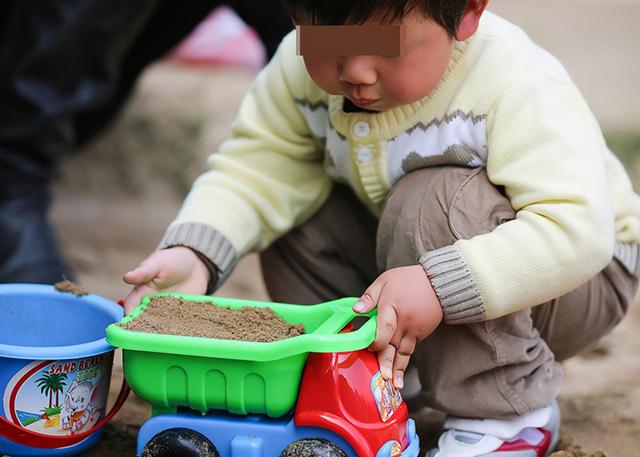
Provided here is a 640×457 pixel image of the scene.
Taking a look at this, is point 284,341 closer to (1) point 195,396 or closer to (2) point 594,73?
(1) point 195,396

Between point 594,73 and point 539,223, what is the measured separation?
3106 mm

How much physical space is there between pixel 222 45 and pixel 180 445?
282 cm

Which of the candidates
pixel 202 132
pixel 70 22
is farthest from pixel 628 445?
pixel 202 132

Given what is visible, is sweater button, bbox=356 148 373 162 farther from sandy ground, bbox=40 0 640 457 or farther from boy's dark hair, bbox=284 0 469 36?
sandy ground, bbox=40 0 640 457

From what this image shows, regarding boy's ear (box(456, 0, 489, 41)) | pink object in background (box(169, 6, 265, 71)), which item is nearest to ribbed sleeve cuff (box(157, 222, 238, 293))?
boy's ear (box(456, 0, 489, 41))

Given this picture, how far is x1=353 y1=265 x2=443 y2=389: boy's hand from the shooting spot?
1.25 meters

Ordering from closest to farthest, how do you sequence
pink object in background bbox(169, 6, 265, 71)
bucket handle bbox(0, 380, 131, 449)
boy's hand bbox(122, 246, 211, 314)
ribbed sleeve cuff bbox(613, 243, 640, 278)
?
1. bucket handle bbox(0, 380, 131, 449)
2. boy's hand bbox(122, 246, 211, 314)
3. ribbed sleeve cuff bbox(613, 243, 640, 278)
4. pink object in background bbox(169, 6, 265, 71)

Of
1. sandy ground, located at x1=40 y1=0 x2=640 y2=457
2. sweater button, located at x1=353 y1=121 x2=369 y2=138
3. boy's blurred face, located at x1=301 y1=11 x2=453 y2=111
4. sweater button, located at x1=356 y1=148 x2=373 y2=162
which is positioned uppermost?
boy's blurred face, located at x1=301 y1=11 x2=453 y2=111

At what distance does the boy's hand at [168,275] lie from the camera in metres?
1.41

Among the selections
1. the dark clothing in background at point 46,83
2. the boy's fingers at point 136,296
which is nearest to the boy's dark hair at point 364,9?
the boy's fingers at point 136,296

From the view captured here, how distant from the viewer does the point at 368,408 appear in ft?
3.95

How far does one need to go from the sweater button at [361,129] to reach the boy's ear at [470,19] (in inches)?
7.2

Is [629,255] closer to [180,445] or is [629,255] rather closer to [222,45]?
[180,445]

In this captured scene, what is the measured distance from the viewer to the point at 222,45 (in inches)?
152
